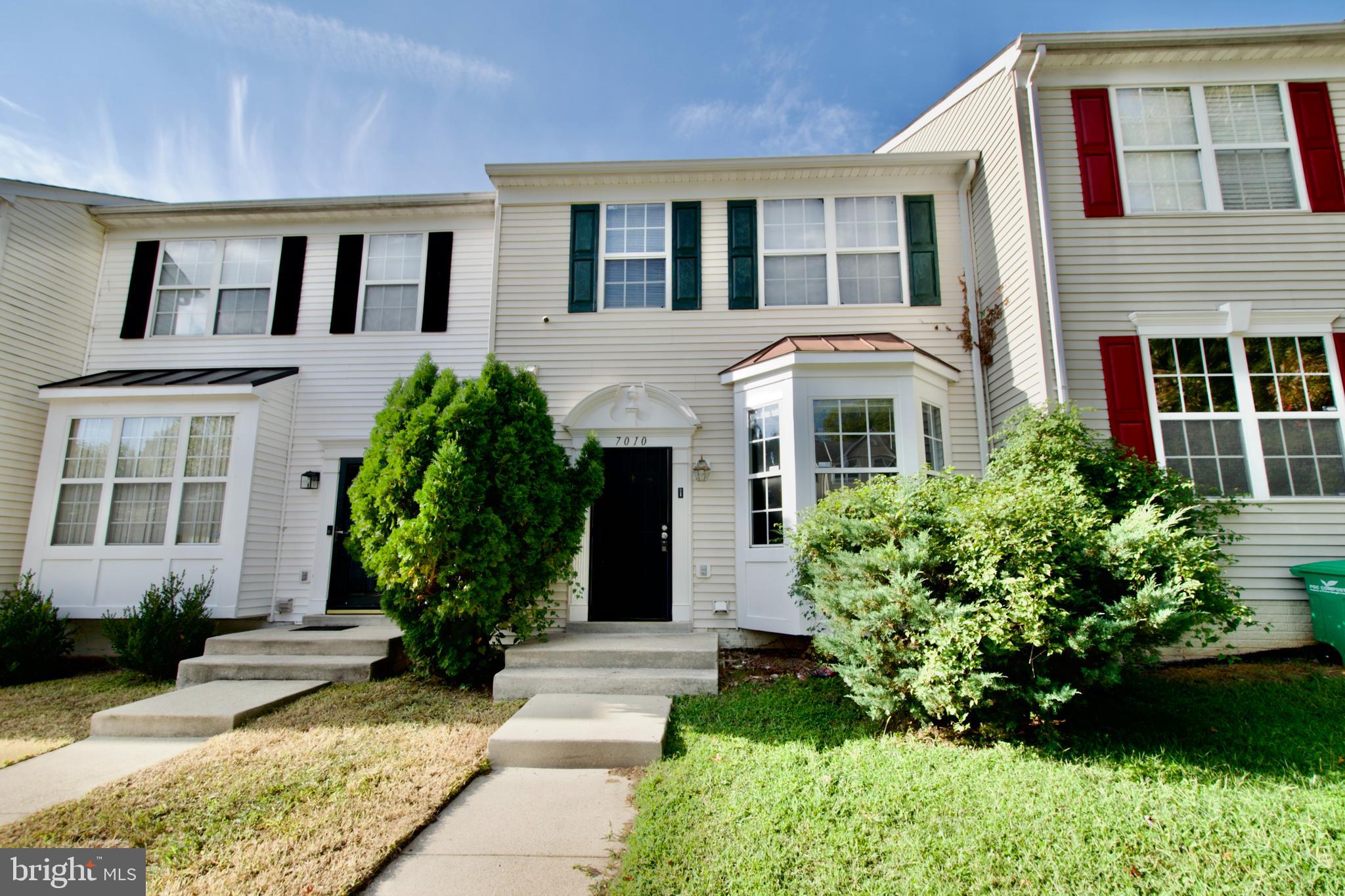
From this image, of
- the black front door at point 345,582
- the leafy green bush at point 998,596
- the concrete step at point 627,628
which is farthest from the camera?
the black front door at point 345,582

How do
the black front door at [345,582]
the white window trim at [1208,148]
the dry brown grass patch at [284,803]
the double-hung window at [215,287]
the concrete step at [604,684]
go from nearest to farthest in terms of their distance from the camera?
the dry brown grass patch at [284,803] → the concrete step at [604,684] → the white window trim at [1208,148] → the black front door at [345,582] → the double-hung window at [215,287]

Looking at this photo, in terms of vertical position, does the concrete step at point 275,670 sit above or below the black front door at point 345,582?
below

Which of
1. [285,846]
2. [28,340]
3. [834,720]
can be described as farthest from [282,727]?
[28,340]

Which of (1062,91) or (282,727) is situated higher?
(1062,91)

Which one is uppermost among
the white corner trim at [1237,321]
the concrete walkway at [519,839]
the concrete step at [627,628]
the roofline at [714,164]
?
the roofline at [714,164]

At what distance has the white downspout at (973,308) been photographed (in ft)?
22.2

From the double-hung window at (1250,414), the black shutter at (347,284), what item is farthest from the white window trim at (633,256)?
the double-hung window at (1250,414)

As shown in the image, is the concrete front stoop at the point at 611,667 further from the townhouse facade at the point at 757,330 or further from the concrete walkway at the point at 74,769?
the concrete walkway at the point at 74,769

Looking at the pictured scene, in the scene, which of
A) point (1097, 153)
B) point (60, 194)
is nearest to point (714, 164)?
point (1097, 153)

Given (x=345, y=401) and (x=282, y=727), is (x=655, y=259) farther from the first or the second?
(x=282, y=727)

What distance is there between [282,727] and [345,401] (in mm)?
4474

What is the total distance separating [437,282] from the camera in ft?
25.9

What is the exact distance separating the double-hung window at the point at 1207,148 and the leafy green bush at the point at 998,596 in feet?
13.9

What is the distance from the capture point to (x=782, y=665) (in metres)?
5.89
